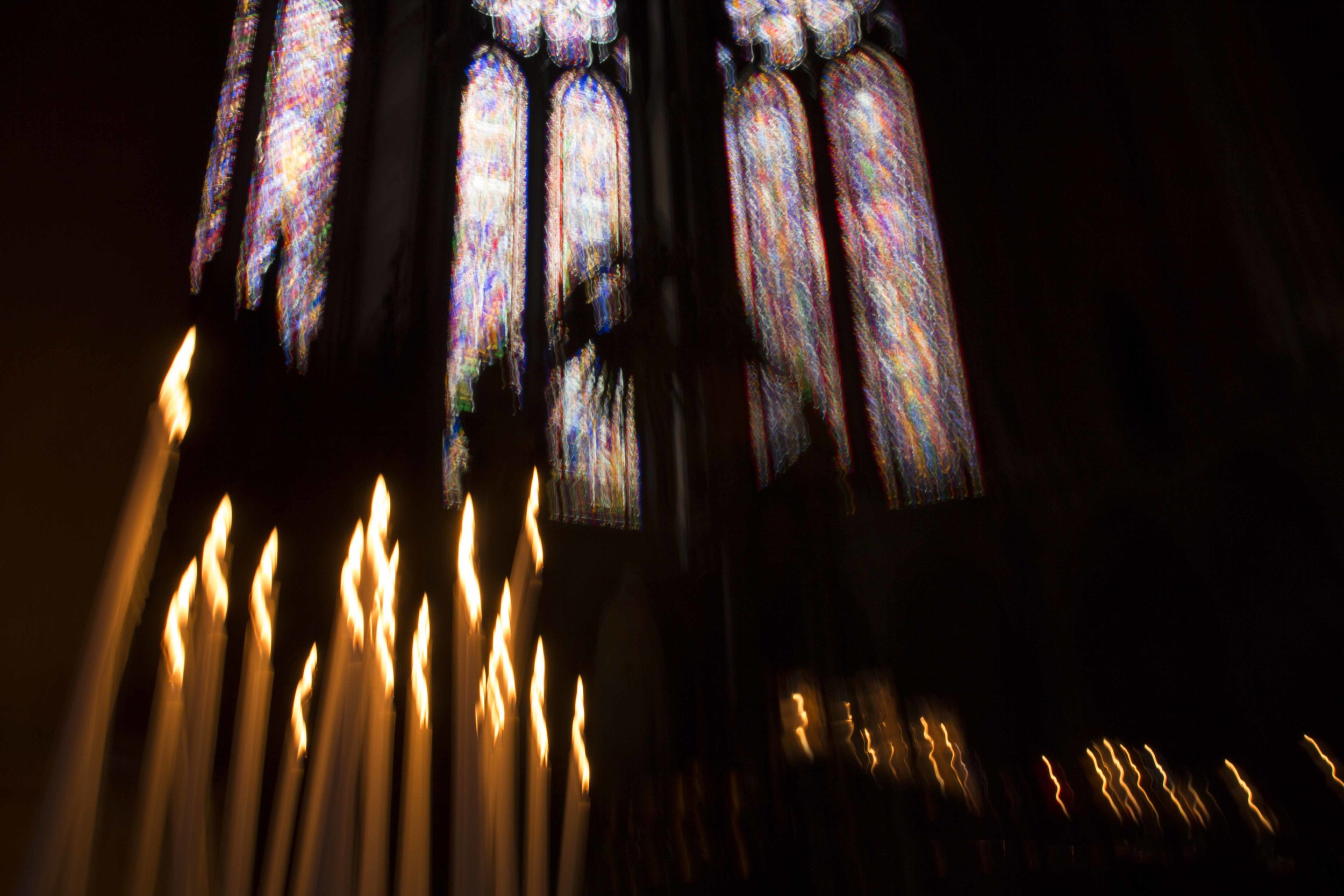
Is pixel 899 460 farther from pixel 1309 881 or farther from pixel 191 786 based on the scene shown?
pixel 191 786

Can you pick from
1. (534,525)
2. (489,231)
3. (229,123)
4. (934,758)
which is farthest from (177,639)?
(489,231)

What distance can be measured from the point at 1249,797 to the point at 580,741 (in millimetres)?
3061

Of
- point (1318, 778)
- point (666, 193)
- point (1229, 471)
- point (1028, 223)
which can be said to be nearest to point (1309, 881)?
point (1318, 778)

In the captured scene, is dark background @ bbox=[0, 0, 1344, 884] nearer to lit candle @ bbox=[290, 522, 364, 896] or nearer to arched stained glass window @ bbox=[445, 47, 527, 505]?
arched stained glass window @ bbox=[445, 47, 527, 505]

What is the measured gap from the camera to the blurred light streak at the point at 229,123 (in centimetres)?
254

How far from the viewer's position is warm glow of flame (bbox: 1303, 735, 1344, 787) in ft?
8.76

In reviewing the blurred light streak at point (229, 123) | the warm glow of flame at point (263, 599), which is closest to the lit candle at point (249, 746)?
the warm glow of flame at point (263, 599)

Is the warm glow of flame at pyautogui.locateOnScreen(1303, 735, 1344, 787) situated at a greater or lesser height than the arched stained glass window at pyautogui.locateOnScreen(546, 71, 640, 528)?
lesser

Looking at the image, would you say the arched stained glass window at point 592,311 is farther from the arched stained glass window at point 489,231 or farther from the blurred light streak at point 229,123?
the blurred light streak at point 229,123

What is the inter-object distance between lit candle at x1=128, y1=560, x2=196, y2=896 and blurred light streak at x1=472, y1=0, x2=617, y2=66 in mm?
5407

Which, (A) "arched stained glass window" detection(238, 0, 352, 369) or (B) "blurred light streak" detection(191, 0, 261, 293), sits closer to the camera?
(B) "blurred light streak" detection(191, 0, 261, 293)

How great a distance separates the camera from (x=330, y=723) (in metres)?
0.57

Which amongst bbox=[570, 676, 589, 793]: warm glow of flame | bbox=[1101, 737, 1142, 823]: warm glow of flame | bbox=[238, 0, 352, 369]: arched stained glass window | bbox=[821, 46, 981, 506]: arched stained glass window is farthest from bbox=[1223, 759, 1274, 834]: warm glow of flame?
bbox=[238, 0, 352, 369]: arched stained glass window

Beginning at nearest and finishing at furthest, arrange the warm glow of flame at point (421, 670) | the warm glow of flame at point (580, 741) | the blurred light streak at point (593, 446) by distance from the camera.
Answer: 1. the warm glow of flame at point (421, 670)
2. the warm glow of flame at point (580, 741)
3. the blurred light streak at point (593, 446)
